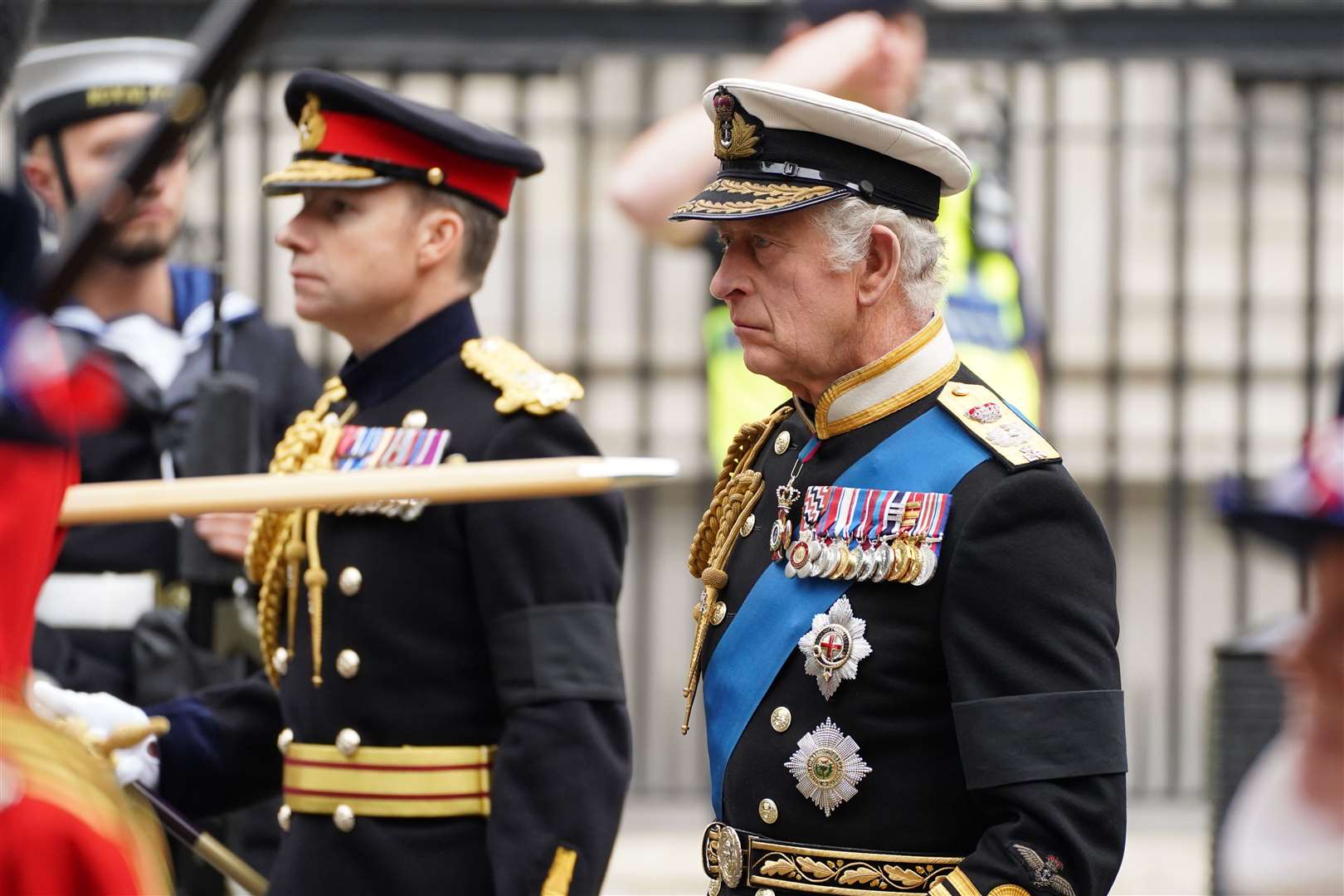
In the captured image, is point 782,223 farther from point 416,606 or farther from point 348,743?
point 348,743

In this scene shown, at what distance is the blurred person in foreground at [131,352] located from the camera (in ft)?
15.3

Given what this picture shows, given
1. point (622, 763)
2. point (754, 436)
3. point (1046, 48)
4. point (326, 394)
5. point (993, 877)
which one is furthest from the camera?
point (1046, 48)

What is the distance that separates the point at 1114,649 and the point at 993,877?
0.34 metres

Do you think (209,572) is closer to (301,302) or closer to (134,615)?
(134,615)

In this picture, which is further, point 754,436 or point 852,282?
point 754,436

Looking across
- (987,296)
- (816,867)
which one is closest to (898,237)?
(816,867)

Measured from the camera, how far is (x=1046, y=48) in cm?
766

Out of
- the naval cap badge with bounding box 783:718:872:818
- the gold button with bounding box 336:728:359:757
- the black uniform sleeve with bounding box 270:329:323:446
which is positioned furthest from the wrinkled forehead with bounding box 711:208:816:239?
the black uniform sleeve with bounding box 270:329:323:446

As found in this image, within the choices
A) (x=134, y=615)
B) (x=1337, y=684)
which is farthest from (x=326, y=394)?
(x=1337, y=684)

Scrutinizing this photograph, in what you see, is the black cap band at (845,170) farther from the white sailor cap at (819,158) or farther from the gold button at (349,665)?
the gold button at (349,665)

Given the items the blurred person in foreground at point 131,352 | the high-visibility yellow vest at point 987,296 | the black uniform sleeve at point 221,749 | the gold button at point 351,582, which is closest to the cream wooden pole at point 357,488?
the gold button at point 351,582

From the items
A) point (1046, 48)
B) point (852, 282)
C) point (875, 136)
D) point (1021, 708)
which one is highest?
point (1046, 48)

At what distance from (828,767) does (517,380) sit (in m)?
1.12

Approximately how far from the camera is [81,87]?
5.09m
